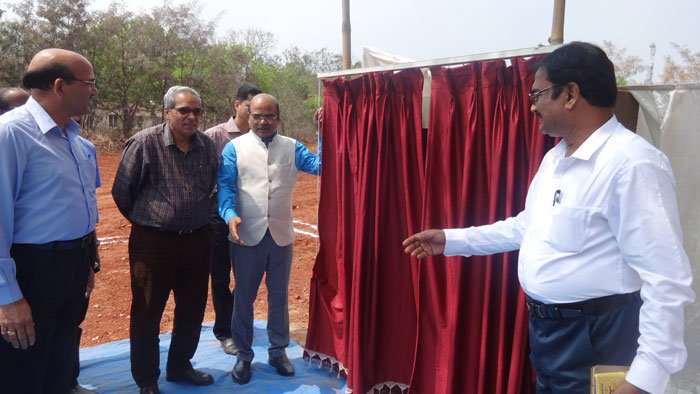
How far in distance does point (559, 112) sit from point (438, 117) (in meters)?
1.02

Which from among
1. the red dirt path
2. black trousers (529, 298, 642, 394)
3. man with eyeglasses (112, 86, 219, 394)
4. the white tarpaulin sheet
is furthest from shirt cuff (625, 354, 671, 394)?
the red dirt path

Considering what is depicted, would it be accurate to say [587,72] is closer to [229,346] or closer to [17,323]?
[17,323]

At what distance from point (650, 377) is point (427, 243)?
1029 mm

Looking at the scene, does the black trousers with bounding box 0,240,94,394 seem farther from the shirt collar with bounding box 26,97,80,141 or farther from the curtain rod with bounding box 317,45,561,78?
the curtain rod with bounding box 317,45,561,78

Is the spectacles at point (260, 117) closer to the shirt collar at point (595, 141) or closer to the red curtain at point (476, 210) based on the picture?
the red curtain at point (476, 210)

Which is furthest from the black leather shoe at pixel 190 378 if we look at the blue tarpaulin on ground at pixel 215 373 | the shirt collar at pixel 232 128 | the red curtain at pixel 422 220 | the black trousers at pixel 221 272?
the shirt collar at pixel 232 128

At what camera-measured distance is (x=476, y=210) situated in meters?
2.59

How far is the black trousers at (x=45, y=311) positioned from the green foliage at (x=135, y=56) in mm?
19761

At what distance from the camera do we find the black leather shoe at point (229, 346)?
12.6ft

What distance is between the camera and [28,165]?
217cm

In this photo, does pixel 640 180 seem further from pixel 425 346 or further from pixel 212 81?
pixel 212 81

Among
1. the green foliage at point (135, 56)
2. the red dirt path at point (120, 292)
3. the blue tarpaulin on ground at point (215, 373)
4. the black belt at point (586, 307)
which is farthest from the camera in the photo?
the green foliage at point (135, 56)

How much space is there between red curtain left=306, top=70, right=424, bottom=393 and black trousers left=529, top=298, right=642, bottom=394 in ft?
4.04

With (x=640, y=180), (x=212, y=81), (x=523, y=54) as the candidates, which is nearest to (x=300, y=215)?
(x=523, y=54)
